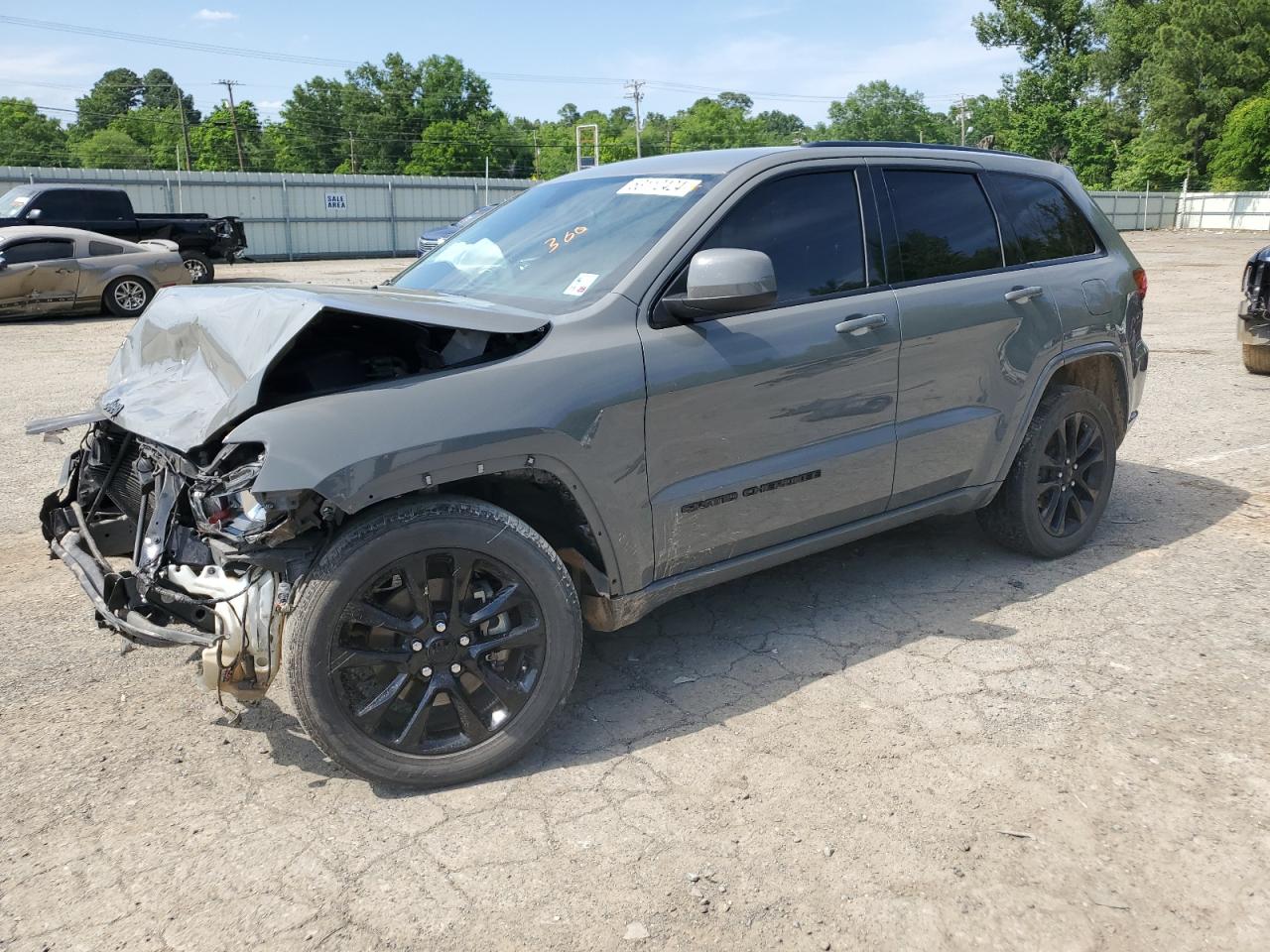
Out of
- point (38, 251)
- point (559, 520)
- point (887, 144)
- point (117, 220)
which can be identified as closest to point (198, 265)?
point (117, 220)

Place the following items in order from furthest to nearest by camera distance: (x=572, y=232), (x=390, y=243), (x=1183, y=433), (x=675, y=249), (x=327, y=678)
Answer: (x=390, y=243) → (x=1183, y=433) → (x=572, y=232) → (x=675, y=249) → (x=327, y=678)

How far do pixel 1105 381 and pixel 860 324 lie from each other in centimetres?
195

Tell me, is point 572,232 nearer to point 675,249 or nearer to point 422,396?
point 675,249

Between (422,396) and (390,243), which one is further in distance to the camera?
(390,243)

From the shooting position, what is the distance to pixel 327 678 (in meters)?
2.90

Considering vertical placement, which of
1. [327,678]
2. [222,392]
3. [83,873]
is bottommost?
[83,873]

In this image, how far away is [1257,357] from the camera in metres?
Answer: 9.77

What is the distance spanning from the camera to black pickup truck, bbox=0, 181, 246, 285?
18.1 metres

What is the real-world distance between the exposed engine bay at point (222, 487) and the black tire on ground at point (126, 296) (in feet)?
43.0

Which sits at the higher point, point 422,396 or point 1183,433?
point 422,396

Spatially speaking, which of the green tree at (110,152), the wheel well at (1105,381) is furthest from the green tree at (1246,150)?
the green tree at (110,152)

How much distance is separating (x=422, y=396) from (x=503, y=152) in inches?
4019

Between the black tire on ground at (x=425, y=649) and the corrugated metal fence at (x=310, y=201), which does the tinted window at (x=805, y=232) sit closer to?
the black tire on ground at (x=425, y=649)

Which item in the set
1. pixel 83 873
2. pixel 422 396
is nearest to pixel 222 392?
pixel 422 396
